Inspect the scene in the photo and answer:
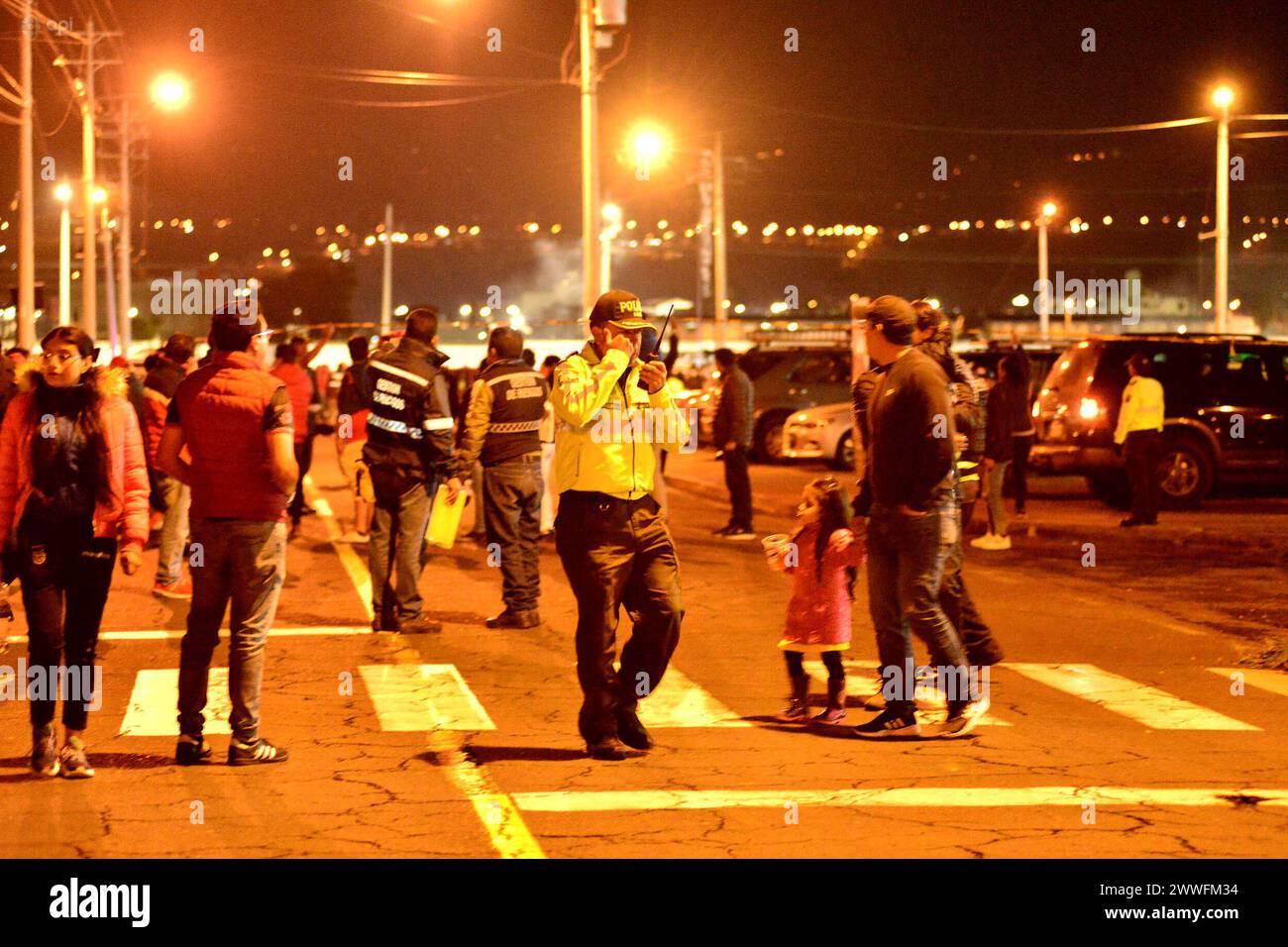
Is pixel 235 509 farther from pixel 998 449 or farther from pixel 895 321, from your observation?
pixel 998 449

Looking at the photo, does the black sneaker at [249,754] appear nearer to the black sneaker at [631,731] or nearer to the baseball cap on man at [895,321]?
the black sneaker at [631,731]

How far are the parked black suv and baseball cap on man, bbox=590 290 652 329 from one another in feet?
43.8

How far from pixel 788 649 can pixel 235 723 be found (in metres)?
2.70

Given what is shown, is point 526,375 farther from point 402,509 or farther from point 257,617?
point 257,617

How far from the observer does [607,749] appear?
24.6 feet

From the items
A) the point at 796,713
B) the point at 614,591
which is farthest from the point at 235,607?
the point at 796,713

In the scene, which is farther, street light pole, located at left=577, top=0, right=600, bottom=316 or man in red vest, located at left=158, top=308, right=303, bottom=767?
street light pole, located at left=577, top=0, right=600, bottom=316

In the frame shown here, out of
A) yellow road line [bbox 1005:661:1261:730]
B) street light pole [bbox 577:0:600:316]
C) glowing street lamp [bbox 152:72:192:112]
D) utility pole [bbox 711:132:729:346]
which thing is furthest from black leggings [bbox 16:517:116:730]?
utility pole [bbox 711:132:729:346]

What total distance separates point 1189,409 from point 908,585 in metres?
13.4

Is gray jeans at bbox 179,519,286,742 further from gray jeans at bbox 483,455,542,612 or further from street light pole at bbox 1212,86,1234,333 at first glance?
street light pole at bbox 1212,86,1234,333

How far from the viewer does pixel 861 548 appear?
27.4ft

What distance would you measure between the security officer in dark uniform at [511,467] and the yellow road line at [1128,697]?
3.27 meters

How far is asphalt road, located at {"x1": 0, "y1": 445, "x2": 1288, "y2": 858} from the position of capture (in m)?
6.20

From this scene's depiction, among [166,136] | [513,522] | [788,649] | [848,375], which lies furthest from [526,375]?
[166,136]
